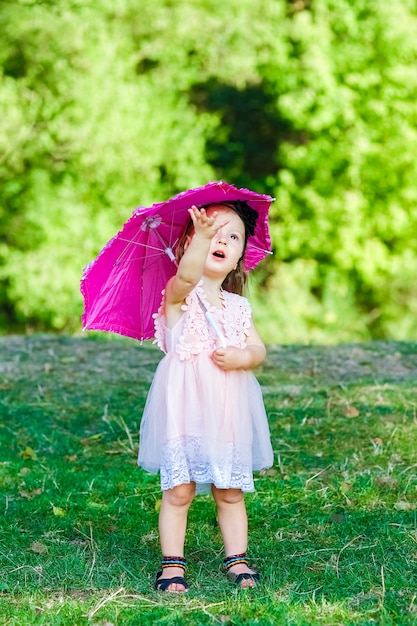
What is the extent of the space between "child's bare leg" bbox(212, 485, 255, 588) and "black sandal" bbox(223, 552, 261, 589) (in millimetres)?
11

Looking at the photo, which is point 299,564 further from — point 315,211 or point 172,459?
point 315,211

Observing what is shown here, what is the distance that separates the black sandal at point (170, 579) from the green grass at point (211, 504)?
5 centimetres

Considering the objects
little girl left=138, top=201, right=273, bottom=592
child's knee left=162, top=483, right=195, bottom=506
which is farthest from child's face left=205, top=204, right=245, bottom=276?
child's knee left=162, top=483, right=195, bottom=506

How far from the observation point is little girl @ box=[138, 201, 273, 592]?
11.9ft

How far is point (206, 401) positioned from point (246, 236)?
730mm

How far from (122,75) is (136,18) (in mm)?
1365

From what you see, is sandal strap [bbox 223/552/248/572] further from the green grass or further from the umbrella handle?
the umbrella handle

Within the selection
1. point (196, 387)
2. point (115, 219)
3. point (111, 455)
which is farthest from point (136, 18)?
point (196, 387)

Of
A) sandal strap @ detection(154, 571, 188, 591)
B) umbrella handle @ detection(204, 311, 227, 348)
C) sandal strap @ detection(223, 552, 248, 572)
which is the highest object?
umbrella handle @ detection(204, 311, 227, 348)

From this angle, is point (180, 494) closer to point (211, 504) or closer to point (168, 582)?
point (168, 582)

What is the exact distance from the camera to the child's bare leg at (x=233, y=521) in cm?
376

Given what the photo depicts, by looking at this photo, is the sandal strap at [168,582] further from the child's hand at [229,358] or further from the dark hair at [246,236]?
the dark hair at [246,236]

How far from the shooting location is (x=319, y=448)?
5.45 meters

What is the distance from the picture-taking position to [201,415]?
3.66m
